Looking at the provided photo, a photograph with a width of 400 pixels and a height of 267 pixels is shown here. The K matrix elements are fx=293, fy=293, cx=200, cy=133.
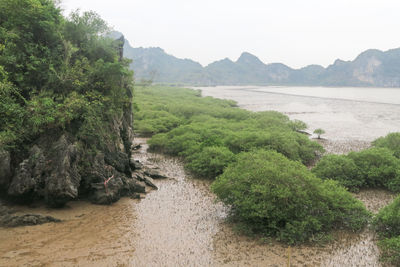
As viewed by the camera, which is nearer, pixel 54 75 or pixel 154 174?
pixel 54 75

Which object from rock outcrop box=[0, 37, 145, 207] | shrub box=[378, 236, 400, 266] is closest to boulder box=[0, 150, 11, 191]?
rock outcrop box=[0, 37, 145, 207]

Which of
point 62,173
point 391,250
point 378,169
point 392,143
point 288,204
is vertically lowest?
point 391,250

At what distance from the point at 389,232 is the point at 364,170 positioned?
21.2 feet

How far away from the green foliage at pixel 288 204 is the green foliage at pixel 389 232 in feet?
2.09

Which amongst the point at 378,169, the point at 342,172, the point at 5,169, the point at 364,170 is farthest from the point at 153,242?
the point at 378,169

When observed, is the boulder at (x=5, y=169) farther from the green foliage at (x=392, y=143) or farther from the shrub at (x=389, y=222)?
the green foliage at (x=392, y=143)

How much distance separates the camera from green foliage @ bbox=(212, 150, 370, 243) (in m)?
10.7

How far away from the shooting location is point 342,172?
16375 mm

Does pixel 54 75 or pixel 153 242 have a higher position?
pixel 54 75

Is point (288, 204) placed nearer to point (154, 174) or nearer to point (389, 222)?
point (389, 222)

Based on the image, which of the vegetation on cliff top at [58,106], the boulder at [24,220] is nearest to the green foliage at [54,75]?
the vegetation on cliff top at [58,106]

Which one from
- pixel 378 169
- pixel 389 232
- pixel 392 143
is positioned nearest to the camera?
pixel 389 232

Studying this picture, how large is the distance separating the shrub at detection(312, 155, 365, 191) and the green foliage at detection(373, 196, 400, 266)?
4.72 m

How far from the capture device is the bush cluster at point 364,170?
1576 cm
